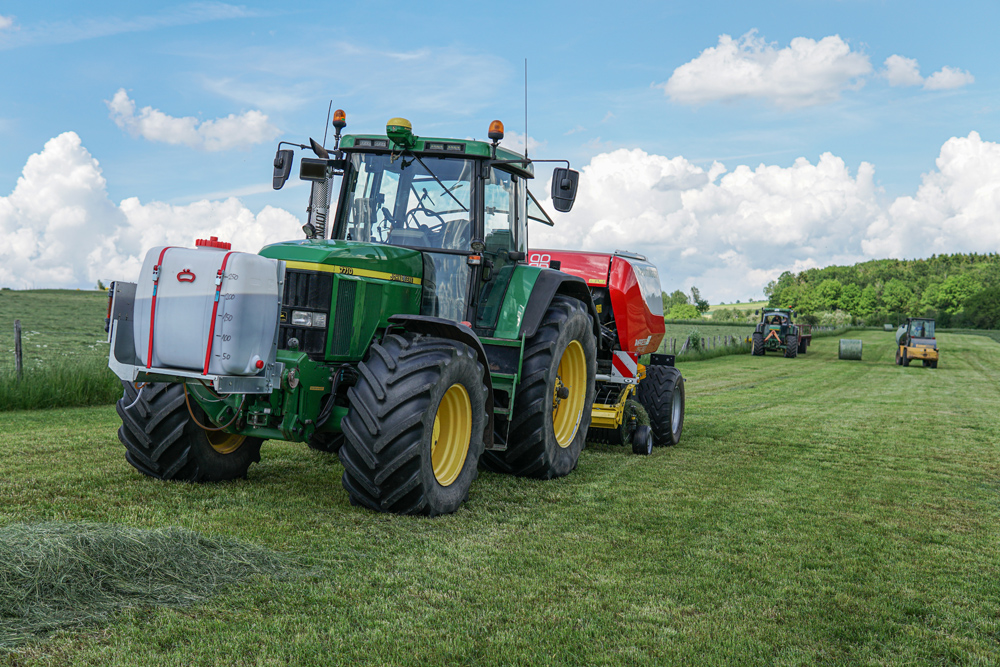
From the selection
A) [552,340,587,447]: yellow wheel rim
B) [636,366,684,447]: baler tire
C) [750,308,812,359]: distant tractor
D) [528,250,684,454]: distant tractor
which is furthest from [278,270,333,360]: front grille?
[750,308,812,359]: distant tractor

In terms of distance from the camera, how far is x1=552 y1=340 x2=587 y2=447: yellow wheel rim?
7676 mm

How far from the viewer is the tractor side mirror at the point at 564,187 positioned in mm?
6941

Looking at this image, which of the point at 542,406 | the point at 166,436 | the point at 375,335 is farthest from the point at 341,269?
the point at 542,406

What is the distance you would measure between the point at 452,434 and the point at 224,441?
1769mm

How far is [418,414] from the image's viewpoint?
5.03 metres

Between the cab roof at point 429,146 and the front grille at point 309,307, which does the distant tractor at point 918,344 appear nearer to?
the cab roof at point 429,146

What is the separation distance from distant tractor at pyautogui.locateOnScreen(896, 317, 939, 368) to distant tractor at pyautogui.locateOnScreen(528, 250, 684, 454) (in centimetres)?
2343

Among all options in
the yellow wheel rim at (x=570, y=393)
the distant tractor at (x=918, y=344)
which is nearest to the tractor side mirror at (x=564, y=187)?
the yellow wheel rim at (x=570, y=393)

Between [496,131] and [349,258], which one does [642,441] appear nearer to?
[496,131]

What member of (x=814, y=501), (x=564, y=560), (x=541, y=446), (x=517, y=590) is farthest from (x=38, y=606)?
(x=814, y=501)

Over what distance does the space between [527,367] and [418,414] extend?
1.87 meters

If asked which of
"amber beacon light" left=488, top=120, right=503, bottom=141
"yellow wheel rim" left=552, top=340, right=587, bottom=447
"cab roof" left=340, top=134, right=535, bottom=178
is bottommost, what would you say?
"yellow wheel rim" left=552, top=340, right=587, bottom=447

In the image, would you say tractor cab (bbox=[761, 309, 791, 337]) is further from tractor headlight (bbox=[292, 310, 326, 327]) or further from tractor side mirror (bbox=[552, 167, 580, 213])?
tractor headlight (bbox=[292, 310, 326, 327])

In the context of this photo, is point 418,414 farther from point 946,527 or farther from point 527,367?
point 946,527
